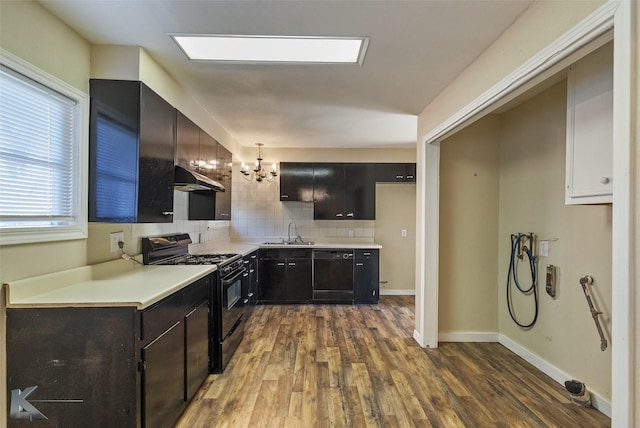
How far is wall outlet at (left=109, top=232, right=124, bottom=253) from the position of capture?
216 cm

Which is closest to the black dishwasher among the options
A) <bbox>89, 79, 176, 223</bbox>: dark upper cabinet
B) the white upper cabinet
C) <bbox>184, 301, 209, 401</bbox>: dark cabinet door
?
<bbox>184, 301, 209, 401</bbox>: dark cabinet door

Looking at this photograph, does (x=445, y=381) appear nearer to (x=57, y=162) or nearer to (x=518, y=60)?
(x=518, y=60)

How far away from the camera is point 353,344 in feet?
10.3

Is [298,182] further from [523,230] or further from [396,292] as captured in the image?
[523,230]

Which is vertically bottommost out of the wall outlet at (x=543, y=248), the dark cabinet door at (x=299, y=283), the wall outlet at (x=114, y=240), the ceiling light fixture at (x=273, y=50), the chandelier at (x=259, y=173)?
the dark cabinet door at (x=299, y=283)

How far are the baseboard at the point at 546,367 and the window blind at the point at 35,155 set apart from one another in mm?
3722

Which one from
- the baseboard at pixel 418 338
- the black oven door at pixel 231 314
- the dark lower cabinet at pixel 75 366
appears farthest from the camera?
the baseboard at pixel 418 338

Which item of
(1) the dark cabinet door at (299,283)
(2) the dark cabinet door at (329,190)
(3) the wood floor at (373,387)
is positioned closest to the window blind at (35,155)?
(3) the wood floor at (373,387)

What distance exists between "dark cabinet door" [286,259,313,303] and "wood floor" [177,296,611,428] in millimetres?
1103

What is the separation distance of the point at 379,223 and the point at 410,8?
12.7 feet

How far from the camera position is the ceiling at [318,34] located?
164 cm

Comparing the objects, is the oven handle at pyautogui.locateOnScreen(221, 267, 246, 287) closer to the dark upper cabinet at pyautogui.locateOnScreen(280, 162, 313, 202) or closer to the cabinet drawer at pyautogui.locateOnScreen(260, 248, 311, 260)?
the cabinet drawer at pyautogui.locateOnScreen(260, 248, 311, 260)

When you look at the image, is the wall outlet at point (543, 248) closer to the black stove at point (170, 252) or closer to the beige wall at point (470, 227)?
the beige wall at point (470, 227)

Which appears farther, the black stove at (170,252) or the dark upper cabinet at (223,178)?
the dark upper cabinet at (223,178)
